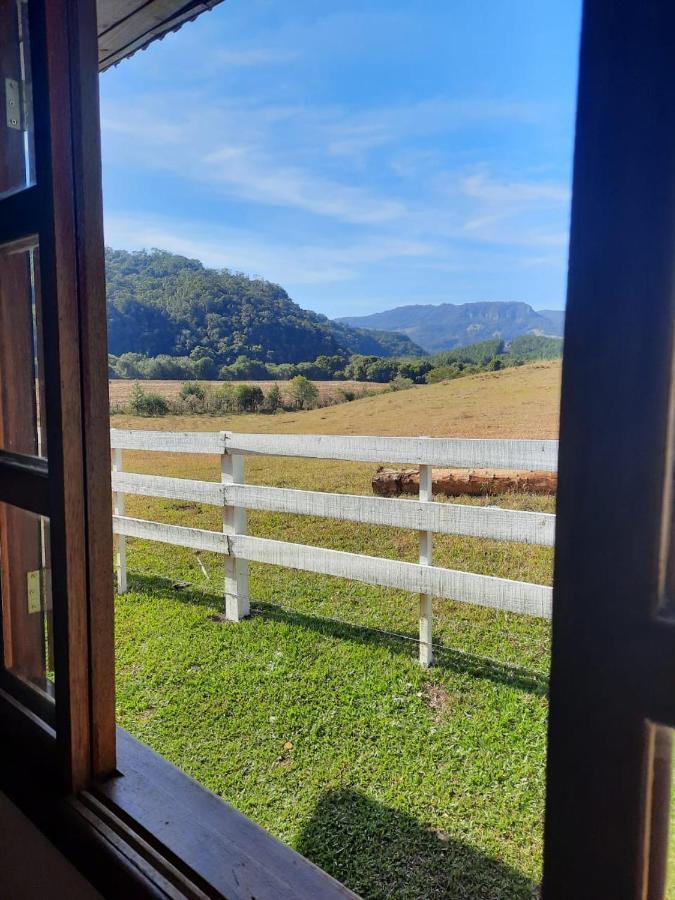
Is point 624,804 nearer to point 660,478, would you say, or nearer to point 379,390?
point 660,478

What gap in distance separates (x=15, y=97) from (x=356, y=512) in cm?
174

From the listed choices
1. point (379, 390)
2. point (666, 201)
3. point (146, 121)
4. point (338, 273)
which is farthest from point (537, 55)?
point (666, 201)

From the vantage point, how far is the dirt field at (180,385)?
5488 millimetres

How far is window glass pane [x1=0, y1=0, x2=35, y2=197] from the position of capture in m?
0.81

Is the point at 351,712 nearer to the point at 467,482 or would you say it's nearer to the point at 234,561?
the point at 234,561

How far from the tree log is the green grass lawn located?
0.09 metres

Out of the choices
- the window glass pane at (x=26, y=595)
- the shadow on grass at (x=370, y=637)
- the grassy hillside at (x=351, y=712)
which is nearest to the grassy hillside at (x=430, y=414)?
the grassy hillside at (x=351, y=712)

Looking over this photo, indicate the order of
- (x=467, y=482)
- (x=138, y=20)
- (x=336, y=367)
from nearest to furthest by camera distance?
(x=138, y=20), (x=467, y=482), (x=336, y=367)

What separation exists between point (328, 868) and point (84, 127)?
5.30ft

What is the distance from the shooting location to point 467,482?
11.0 ft

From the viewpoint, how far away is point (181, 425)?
5.43 metres

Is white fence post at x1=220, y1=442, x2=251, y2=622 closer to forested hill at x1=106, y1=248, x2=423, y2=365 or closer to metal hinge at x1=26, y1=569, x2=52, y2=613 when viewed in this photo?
metal hinge at x1=26, y1=569, x2=52, y2=613

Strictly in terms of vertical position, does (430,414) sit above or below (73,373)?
below

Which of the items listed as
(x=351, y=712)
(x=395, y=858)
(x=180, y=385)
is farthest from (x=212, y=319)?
(x=395, y=858)
